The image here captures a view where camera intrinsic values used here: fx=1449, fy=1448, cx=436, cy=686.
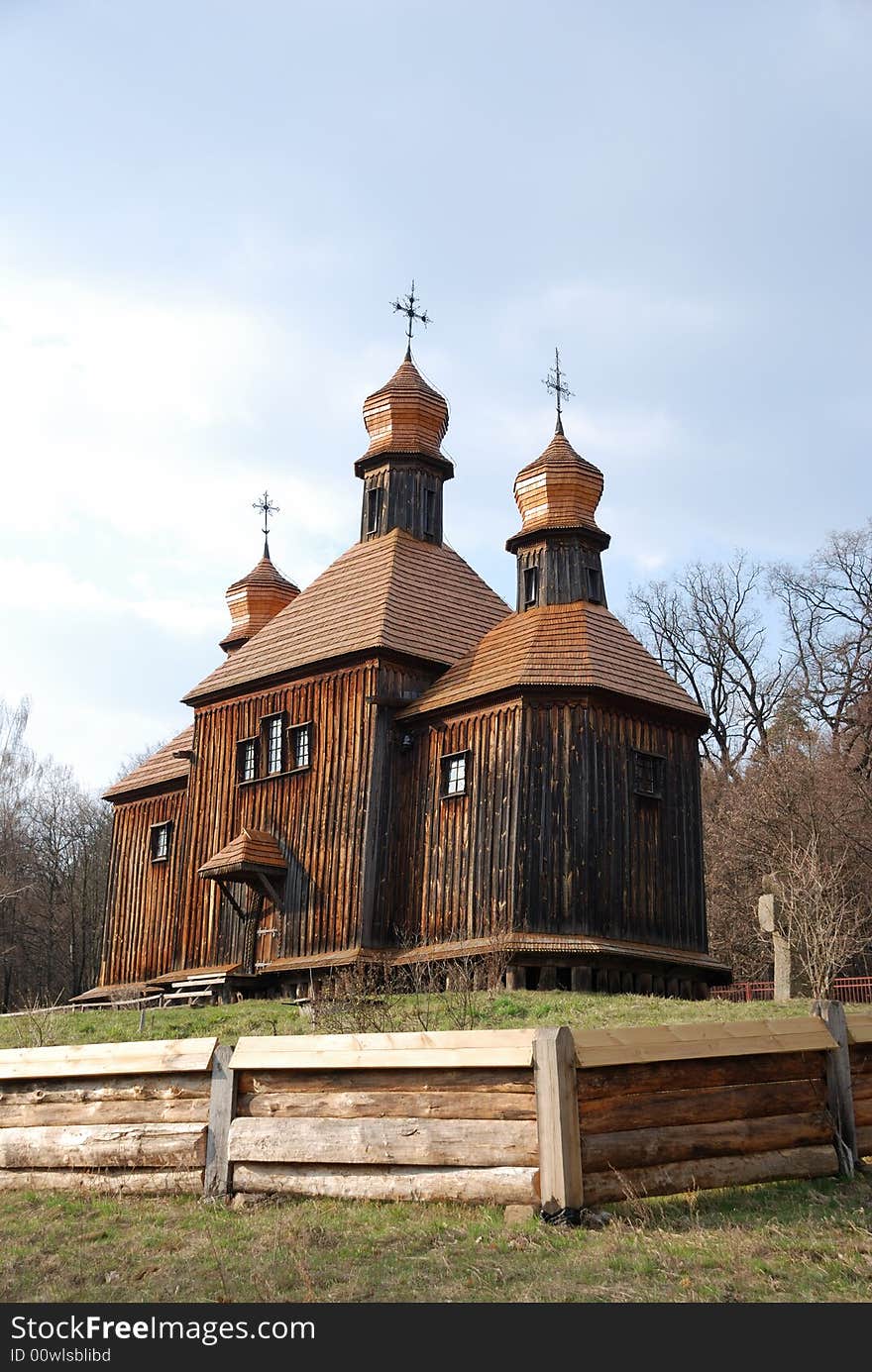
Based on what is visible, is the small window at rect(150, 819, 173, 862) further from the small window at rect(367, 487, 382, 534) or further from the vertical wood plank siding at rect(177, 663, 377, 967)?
the small window at rect(367, 487, 382, 534)

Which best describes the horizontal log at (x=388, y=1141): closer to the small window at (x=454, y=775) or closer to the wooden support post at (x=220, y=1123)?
the wooden support post at (x=220, y=1123)

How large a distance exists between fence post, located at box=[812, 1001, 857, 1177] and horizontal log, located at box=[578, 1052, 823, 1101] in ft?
0.35

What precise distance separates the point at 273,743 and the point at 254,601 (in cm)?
966

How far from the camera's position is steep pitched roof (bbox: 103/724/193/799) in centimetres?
3026

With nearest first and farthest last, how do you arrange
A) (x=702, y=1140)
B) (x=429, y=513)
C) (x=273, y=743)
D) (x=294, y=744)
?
1. (x=702, y=1140)
2. (x=294, y=744)
3. (x=273, y=743)
4. (x=429, y=513)

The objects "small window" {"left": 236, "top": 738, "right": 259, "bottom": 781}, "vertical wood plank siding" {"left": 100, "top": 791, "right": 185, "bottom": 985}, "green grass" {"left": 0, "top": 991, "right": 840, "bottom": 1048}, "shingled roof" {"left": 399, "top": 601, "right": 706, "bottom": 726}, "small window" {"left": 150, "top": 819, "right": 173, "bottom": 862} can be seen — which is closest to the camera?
"green grass" {"left": 0, "top": 991, "right": 840, "bottom": 1048}

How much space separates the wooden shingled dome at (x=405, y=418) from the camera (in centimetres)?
2945

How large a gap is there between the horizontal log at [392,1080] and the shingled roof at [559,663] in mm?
13048

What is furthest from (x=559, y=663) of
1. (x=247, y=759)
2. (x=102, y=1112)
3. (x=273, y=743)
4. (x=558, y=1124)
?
(x=558, y=1124)

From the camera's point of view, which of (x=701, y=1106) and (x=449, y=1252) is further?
(x=701, y=1106)

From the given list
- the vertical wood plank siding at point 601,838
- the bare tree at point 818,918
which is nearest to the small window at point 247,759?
the vertical wood plank siding at point 601,838

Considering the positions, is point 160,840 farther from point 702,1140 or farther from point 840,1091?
point 702,1140

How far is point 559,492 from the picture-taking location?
85.2ft

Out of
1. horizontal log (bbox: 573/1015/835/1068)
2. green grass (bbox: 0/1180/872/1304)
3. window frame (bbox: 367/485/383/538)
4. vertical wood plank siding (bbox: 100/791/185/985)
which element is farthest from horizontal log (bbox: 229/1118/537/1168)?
window frame (bbox: 367/485/383/538)
